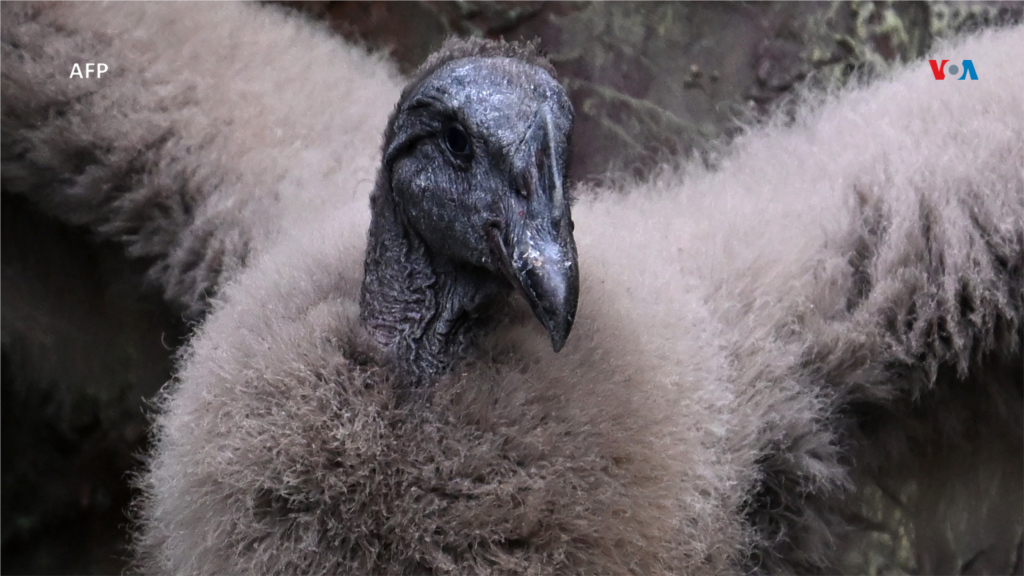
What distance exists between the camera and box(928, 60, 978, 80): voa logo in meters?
1.04

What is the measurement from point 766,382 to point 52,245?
88 cm

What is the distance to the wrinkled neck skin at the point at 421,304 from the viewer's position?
2.38 ft

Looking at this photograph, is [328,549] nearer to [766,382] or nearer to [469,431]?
[469,431]

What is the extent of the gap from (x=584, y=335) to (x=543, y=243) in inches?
5.4

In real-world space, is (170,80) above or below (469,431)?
above

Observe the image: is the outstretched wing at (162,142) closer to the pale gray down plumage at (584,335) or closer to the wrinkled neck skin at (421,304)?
the pale gray down plumage at (584,335)

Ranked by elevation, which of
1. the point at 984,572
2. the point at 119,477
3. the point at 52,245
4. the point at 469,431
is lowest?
→ the point at 119,477

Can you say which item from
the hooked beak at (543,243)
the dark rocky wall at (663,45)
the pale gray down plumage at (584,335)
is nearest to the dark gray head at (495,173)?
the hooked beak at (543,243)

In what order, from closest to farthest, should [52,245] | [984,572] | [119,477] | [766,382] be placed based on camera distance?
[766,382], [984,572], [52,245], [119,477]

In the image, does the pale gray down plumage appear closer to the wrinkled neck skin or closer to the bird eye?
the wrinkled neck skin

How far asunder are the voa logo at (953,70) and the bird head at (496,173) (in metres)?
0.57

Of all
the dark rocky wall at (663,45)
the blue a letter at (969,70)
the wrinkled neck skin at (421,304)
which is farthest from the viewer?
the dark rocky wall at (663,45)

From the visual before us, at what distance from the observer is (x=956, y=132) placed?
0.93 metres

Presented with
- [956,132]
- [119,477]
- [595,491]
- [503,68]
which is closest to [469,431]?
[595,491]
